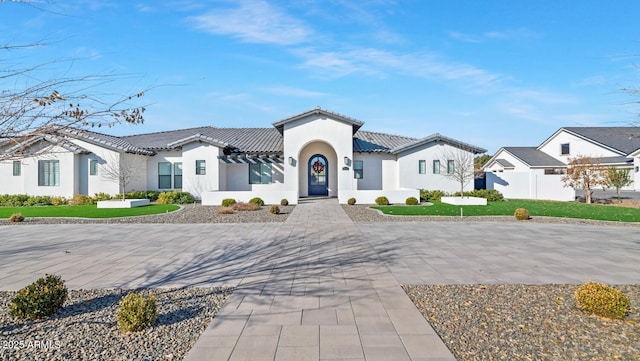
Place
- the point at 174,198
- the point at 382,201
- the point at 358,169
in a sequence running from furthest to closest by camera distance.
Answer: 1. the point at 358,169
2. the point at 174,198
3. the point at 382,201

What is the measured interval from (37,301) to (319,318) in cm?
368

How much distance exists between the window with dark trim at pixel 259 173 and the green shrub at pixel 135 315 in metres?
20.1

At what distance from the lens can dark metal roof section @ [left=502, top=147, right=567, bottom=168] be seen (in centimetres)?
3362

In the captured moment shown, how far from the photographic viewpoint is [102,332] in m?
3.88

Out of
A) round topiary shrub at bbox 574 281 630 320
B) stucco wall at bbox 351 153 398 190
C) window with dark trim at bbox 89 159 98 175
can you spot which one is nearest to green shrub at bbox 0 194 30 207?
window with dark trim at bbox 89 159 98 175

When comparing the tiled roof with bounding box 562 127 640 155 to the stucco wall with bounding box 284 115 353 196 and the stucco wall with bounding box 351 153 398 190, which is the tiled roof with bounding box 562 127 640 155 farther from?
the stucco wall with bounding box 284 115 353 196

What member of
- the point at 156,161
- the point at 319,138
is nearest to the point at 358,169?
the point at 319,138

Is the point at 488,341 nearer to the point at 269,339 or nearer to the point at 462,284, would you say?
the point at 462,284

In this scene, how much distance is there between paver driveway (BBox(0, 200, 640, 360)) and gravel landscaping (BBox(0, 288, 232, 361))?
1.01 feet

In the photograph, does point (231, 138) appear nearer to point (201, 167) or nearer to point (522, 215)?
point (201, 167)

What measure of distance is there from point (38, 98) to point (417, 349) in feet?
14.1

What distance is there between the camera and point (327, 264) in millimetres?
6996

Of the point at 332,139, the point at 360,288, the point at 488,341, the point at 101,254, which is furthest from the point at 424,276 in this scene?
the point at 332,139

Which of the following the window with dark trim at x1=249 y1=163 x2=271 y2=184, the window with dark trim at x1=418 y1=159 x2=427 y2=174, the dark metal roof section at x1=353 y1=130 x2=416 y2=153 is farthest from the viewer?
the dark metal roof section at x1=353 y1=130 x2=416 y2=153
